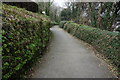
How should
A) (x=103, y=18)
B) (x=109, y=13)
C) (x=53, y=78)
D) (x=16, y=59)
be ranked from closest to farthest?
(x=16, y=59) < (x=53, y=78) < (x=109, y=13) < (x=103, y=18)

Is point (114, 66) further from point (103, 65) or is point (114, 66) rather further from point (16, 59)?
point (16, 59)

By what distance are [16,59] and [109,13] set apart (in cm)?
827

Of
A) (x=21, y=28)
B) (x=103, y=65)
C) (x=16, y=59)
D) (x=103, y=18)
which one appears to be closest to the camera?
(x=16, y=59)

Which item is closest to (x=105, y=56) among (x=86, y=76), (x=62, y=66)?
(x=86, y=76)

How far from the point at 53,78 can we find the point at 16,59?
5.36 ft

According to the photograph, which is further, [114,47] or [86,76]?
[114,47]

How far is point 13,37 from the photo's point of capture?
7.30ft

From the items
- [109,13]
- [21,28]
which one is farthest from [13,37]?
[109,13]

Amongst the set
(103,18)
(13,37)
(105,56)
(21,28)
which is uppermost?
(103,18)

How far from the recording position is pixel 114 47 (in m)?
3.99

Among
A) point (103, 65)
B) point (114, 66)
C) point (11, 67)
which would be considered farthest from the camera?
point (103, 65)

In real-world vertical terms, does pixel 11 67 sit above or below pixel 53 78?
above

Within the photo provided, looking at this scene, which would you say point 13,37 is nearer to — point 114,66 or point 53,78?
point 53,78

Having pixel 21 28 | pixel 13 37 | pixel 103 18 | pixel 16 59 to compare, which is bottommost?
pixel 16 59
